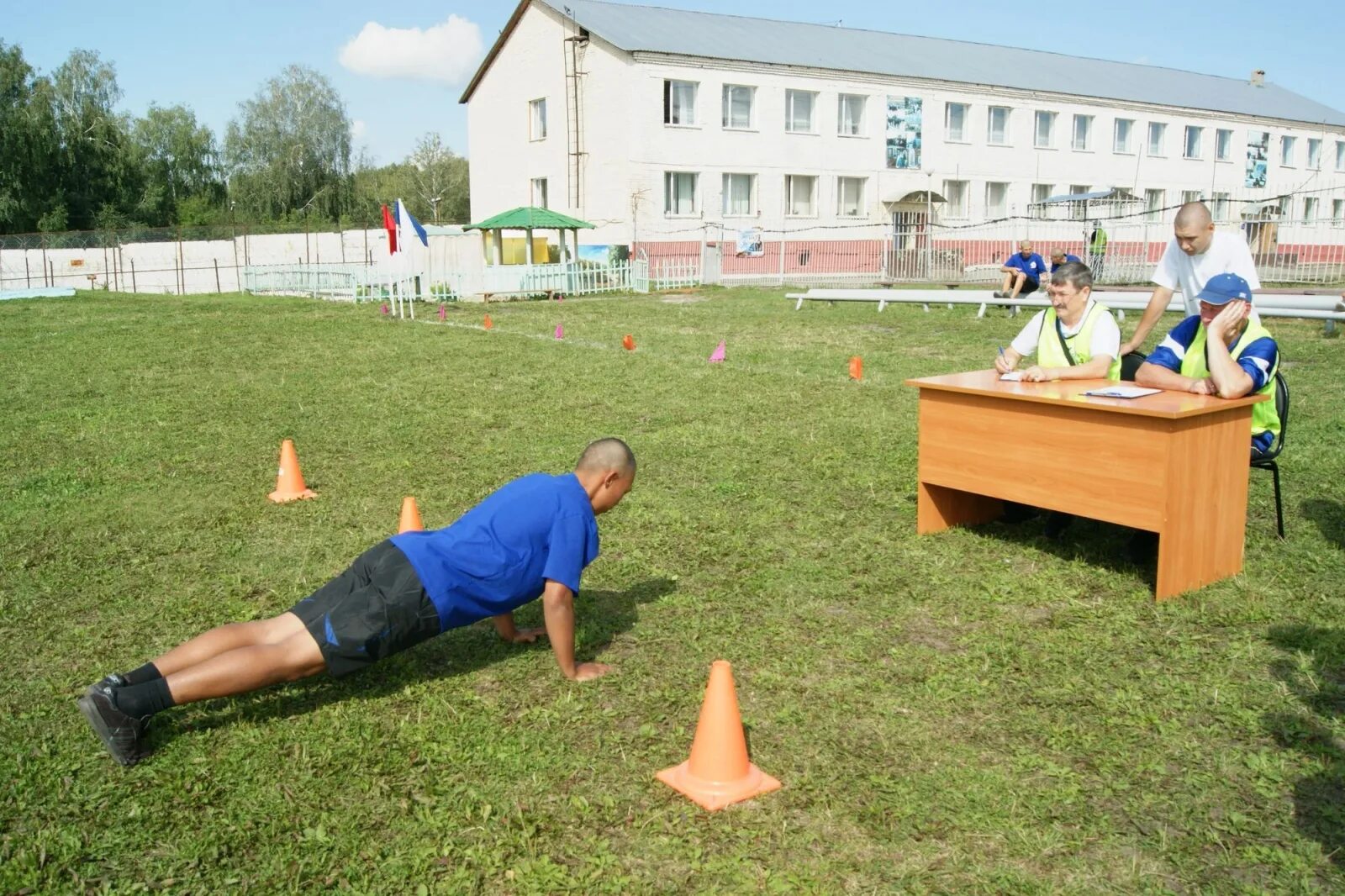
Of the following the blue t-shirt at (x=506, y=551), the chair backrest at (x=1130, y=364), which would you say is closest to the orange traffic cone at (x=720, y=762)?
the blue t-shirt at (x=506, y=551)

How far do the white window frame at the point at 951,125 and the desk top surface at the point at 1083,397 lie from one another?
38761 mm

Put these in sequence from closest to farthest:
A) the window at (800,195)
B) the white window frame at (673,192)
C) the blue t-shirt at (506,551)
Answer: the blue t-shirt at (506,551)
the white window frame at (673,192)
the window at (800,195)

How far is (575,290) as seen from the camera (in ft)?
98.9

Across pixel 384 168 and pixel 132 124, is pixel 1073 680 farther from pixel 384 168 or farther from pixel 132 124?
pixel 384 168

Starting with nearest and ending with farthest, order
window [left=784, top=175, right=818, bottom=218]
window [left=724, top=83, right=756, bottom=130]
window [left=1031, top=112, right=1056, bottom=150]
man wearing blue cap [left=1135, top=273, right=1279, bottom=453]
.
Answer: man wearing blue cap [left=1135, top=273, right=1279, bottom=453]
window [left=724, top=83, right=756, bottom=130]
window [left=784, top=175, right=818, bottom=218]
window [left=1031, top=112, right=1056, bottom=150]

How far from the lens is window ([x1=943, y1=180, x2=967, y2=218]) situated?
4359 centimetres

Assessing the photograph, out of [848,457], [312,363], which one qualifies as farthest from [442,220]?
[848,457]

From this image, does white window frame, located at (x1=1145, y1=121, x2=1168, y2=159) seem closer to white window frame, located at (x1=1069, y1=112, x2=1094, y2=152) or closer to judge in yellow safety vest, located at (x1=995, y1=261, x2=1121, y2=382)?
white window frame, located at (x1=1069, y1=112, x2=1094, y2=152)

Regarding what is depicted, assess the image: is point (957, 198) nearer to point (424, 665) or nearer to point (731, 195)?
point (731, 195)

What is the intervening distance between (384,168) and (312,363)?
78.7m

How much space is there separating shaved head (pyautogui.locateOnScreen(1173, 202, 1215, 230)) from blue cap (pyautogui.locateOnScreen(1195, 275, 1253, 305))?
65 cm

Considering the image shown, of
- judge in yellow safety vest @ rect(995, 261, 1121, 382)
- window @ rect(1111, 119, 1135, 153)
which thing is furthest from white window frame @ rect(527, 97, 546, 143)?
judge in yellow safety vest @ rect(995, 261, 1121, 382)

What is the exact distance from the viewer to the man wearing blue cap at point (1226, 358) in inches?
222

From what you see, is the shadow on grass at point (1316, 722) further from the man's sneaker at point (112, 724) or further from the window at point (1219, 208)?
the window at point (1219, 208)
